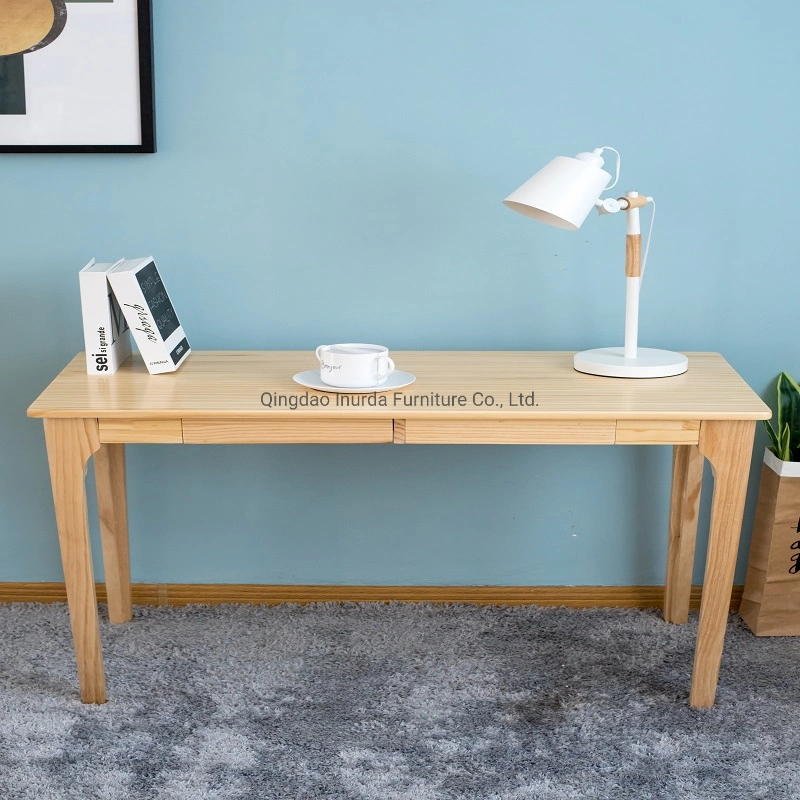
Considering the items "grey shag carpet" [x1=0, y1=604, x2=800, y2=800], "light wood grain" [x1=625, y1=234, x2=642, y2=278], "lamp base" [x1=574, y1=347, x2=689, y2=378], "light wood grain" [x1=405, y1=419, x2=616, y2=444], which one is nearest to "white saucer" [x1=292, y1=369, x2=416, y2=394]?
"light wood grain" [x1=405, y1=419, x2=616, y2=444]

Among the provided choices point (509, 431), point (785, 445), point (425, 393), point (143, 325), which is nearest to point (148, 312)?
point (143, 325)

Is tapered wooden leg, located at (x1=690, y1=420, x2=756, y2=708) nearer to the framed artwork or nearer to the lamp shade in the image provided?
the lamp shade

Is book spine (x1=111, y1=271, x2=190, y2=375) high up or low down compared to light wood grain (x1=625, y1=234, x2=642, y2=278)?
down

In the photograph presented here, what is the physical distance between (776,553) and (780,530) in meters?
0.05

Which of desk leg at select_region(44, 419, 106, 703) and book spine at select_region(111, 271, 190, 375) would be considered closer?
desk leg at select_region(44, 419, 106, 703)

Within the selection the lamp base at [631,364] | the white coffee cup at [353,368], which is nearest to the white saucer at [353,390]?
the white coffee cup at [353,368]

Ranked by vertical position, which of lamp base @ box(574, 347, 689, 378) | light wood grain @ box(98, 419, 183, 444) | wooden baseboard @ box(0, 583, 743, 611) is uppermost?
lamp base @ box(574, 347, 689, 378)

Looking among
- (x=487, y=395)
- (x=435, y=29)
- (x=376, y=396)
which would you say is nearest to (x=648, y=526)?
(x=487, y=395)

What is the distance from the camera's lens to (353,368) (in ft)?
5.65

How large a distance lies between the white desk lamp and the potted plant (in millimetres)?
353

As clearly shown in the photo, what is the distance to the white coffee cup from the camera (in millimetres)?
1721

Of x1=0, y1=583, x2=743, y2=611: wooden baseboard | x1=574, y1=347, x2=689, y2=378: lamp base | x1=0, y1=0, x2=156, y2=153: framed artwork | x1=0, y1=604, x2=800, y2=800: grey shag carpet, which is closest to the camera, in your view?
x1=0, y1=604, x2=800, y2=800: grey shag carpet

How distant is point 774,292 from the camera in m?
2.13

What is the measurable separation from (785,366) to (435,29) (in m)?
1.10
